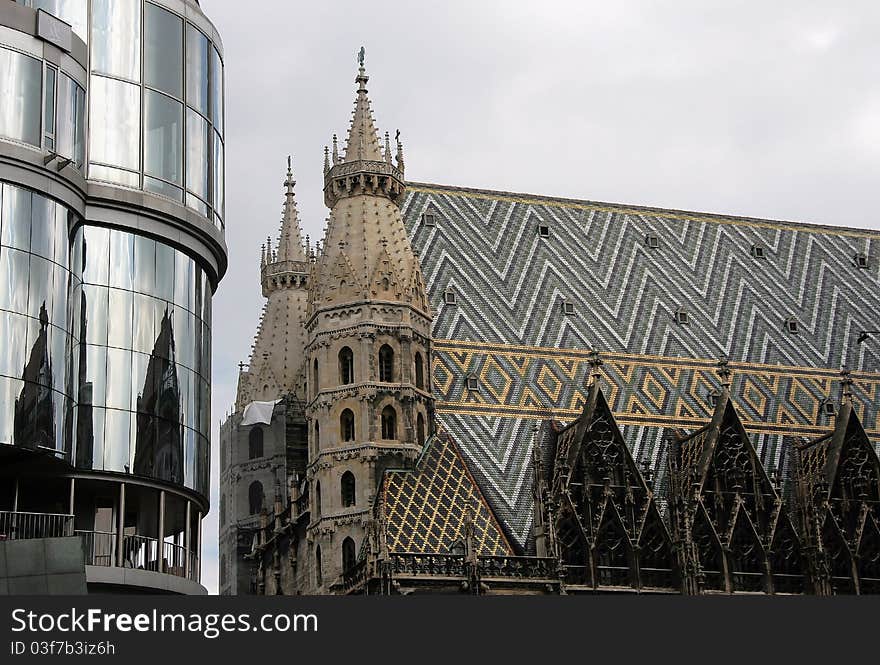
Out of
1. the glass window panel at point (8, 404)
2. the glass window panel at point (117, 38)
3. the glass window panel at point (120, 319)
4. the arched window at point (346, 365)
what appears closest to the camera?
the glass window panel at point (8, 404)

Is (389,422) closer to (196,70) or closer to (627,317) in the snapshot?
(627,317)

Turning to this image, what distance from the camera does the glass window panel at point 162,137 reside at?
4503cm

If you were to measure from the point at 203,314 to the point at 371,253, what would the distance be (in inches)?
406

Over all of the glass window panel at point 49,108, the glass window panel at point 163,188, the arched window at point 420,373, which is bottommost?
the arched window at point 420,373

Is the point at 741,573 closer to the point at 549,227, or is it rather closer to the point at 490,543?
the point at 490,543

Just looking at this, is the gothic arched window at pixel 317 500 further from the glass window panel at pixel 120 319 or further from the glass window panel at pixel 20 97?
the glass window panel at pixel 20 97

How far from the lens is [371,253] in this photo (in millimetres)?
55875

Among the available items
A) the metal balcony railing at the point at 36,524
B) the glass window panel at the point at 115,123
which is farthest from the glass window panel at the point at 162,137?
the metal balcony railing at the point at 36,524

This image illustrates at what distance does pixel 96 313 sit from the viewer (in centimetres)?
4325

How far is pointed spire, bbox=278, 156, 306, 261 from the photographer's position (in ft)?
225

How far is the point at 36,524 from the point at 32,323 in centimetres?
473

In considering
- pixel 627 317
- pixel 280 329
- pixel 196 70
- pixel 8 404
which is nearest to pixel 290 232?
pixel 280 329

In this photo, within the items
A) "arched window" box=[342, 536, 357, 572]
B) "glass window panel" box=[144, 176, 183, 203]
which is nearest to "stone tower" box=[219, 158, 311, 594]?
"arched window" box=[342, 536, 357, 572]

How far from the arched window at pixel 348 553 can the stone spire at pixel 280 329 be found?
11.1 metres
